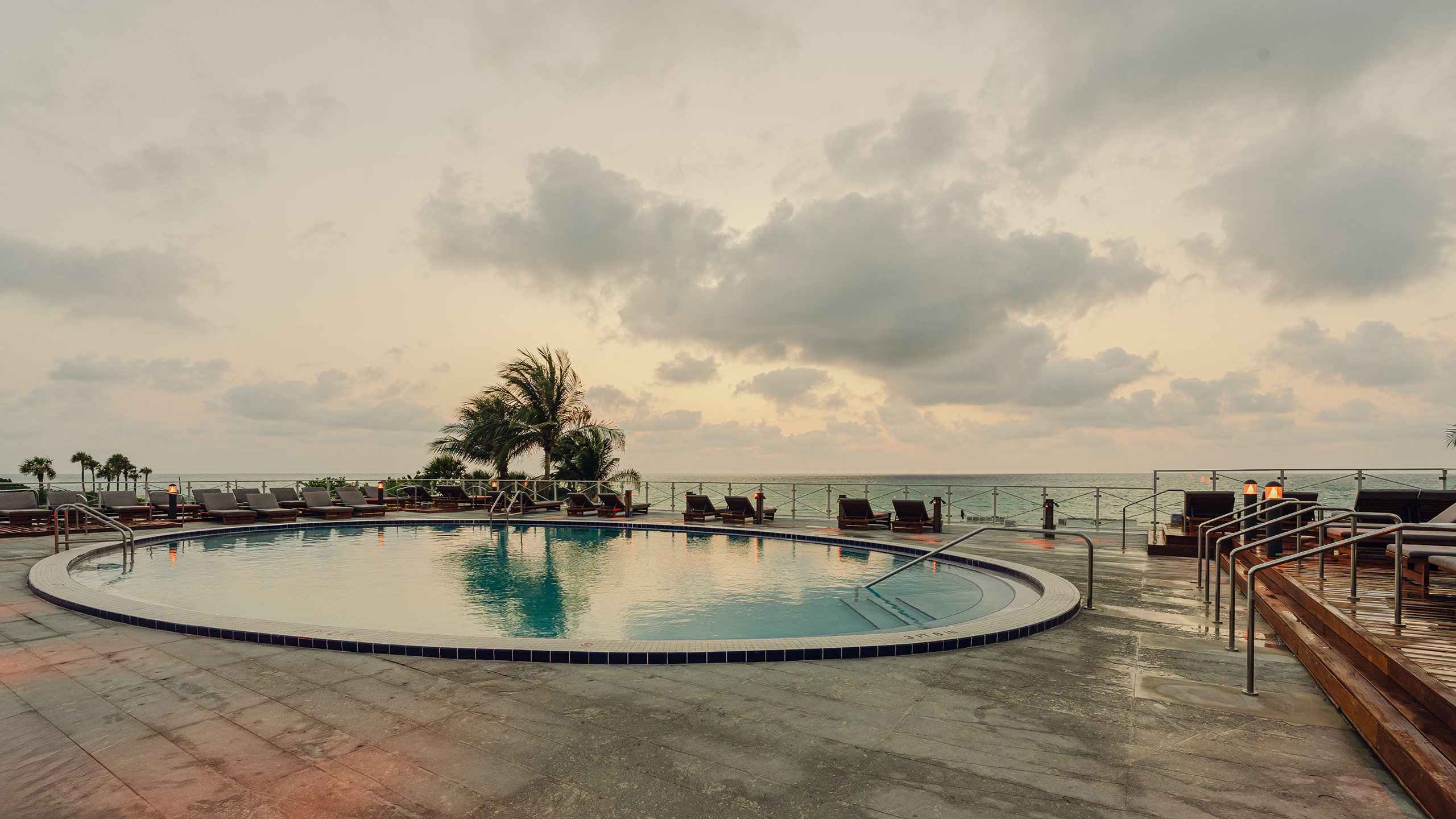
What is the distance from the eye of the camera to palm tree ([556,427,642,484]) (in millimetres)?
23984

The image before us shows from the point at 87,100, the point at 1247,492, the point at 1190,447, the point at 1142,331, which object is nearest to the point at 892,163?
the point at 1142,331

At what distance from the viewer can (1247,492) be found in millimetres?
10945

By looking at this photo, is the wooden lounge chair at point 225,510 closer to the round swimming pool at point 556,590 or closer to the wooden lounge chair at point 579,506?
the round swimming pool at point 556,590

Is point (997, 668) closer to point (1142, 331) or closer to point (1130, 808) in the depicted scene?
point (1130, 808)

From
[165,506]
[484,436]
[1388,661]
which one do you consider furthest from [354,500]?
[1388,661]

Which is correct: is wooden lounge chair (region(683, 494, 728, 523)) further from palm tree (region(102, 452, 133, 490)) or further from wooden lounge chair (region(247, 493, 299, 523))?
palm tree (region(102, 452, 133, 490))

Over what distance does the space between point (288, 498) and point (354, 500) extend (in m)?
1.73

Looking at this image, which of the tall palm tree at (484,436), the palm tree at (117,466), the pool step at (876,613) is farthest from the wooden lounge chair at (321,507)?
the palm tree at (117,466)

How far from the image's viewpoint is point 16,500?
46.3 feet

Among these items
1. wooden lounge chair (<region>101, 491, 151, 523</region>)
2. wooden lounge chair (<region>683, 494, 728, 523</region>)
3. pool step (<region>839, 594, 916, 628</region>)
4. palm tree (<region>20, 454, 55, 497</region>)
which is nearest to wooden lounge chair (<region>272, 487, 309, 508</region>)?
wooden lounge chair (<region>101, 491, 151, 523</region>)

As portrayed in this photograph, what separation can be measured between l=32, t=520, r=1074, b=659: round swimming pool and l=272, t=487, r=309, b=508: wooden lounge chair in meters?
3.66

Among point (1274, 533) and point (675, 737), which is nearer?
point (675, 737)

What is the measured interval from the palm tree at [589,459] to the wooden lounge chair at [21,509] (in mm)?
13428

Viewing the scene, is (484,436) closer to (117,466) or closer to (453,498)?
(453,498)
